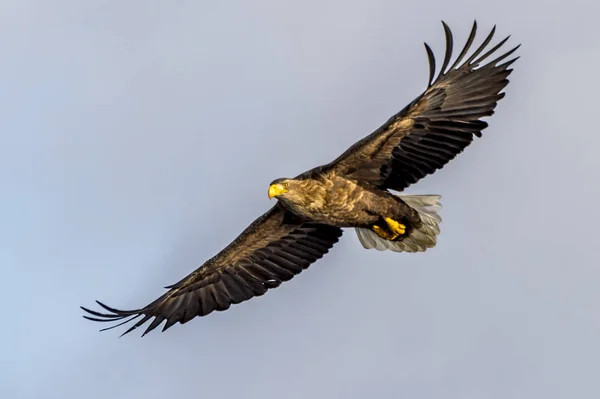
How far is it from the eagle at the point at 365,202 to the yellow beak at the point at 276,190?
0.01 metres

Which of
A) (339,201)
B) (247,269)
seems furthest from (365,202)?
(247,269)

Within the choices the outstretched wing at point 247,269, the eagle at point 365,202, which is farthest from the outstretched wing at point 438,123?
the outstretched wing at point 247,269

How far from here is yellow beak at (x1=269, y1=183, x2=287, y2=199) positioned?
15.7 metres

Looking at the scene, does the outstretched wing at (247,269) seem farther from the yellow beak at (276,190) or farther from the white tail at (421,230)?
the yellow beak at (276,190)

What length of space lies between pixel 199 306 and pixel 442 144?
10.8 ft

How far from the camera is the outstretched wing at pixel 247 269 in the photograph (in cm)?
1719

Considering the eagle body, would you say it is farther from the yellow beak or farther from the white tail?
the white tail

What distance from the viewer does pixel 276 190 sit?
51.5 feet

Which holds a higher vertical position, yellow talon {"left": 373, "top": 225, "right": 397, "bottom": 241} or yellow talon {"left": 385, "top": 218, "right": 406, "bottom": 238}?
yellow talon {"left": 373, "top": 225, "right": 397, "bottom": 241}

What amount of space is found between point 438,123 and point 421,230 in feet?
4.42

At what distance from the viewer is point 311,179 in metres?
15.9

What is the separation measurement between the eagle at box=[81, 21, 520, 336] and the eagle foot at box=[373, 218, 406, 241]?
0.01m

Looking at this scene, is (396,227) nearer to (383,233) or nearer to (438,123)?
(383,233)

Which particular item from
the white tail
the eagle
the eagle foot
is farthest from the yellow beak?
the white tail
